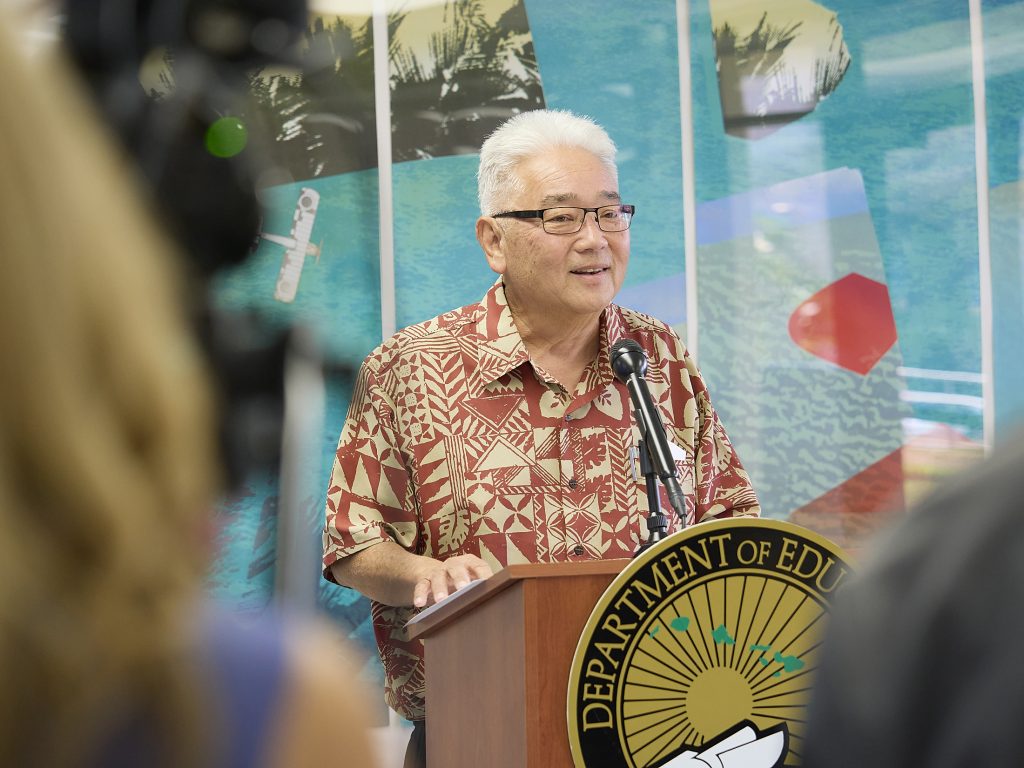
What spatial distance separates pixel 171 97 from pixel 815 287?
5.55 metres

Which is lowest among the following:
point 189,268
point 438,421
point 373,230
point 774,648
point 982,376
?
point 189,268

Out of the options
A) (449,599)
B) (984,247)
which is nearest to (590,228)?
(449,599)

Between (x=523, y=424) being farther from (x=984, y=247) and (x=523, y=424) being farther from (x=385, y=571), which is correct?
(x=984, y=247)

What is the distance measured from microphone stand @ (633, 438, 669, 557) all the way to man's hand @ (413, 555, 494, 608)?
32 cm

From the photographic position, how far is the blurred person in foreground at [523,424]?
9.65 feet

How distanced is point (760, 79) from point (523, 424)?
3383 millimetres

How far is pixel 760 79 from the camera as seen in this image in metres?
5.94

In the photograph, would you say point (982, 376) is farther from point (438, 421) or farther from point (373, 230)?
point (438, 421)

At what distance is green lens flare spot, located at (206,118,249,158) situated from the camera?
1.89 feet

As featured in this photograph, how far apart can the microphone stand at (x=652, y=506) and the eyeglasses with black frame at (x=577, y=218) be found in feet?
2.96

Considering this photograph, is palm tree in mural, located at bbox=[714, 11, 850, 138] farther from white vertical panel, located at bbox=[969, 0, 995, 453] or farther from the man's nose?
the man's nose

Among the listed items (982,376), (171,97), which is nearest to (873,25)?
(982,376)

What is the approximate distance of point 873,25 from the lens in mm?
6035

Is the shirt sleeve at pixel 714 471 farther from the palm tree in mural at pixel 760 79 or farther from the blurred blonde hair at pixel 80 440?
the palm tree in mural at pixel 760 79
